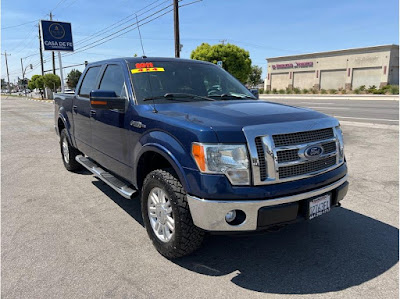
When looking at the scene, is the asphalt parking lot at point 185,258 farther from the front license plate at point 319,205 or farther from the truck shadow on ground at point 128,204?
the front license plate at point 319,205

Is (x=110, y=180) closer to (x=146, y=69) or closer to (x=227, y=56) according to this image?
(x=146, y=69)

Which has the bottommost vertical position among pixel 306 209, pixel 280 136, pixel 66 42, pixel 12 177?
→ pixel 12 177

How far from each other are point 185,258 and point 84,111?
2835 millimetres

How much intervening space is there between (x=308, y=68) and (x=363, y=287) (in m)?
55.6

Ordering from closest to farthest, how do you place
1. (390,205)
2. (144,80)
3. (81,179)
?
(144,80) → (390,205) → (81,179)

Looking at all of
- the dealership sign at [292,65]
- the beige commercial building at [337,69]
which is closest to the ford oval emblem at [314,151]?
the beige commercial building at [337,69]

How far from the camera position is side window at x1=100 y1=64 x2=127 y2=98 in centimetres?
380

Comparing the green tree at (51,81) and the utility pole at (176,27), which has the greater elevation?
the utility pole at (176,27)

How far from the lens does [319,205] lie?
2.80 m

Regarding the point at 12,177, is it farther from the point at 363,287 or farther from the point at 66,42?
the point at 66,42

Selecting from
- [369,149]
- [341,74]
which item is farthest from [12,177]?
Result: [341,74]

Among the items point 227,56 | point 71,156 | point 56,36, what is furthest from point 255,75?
point 71,156

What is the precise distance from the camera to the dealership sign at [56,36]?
2781cm

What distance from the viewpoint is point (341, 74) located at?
49.1 metres
